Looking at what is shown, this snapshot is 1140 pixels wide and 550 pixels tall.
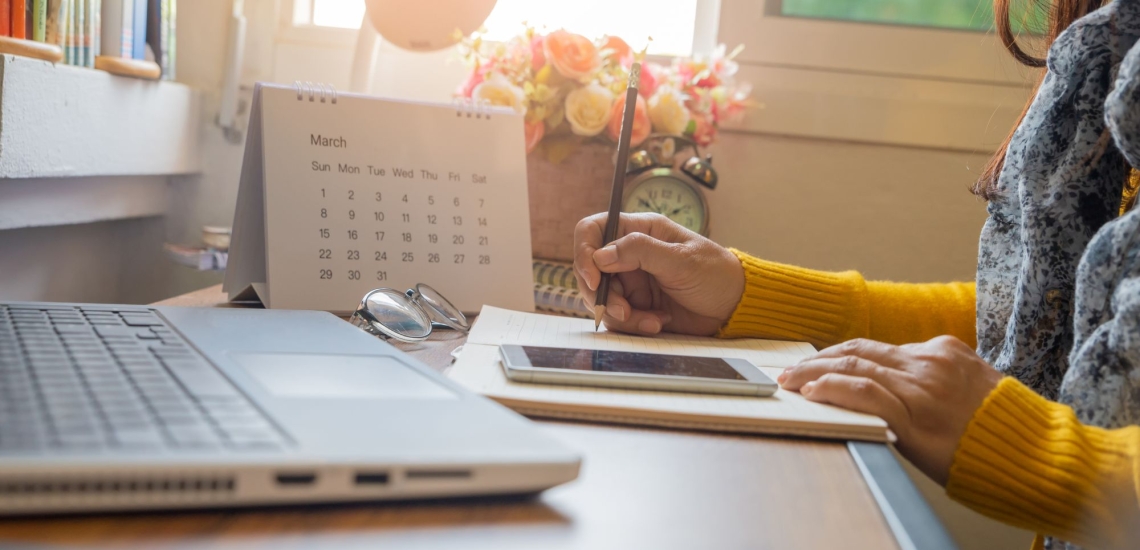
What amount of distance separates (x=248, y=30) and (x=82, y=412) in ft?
3.78

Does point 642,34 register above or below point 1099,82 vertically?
above

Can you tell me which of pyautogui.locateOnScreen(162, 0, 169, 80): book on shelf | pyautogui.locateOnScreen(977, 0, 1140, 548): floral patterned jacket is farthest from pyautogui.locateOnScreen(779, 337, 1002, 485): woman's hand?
pyautogui.locateOnScreen(162, 0, 169, 80): book on shelf

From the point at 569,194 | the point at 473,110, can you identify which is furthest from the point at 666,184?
the point at 473,110

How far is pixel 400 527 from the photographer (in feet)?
1.09

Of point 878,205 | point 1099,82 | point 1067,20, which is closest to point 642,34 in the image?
point 878,205

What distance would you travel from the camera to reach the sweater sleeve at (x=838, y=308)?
84 cm

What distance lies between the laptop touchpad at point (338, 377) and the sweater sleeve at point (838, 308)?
0.41 m

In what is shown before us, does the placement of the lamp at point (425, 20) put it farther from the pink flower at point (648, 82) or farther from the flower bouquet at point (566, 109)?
the pink flower at point (648, 82)

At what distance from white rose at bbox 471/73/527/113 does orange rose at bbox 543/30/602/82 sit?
6cm

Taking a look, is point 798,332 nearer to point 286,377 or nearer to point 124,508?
point 286,377

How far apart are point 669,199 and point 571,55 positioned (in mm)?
228

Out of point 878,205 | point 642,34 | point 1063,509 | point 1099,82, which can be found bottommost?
point 1063,509

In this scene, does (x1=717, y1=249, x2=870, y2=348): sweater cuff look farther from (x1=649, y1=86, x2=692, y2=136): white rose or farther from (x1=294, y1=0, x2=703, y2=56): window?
(x1=294, y1=0, x2=703, y2=56): window

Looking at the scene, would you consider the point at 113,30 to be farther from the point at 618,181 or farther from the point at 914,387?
the point at 914,387
